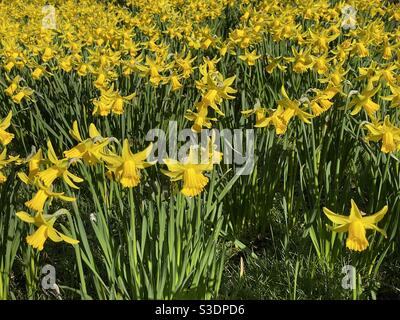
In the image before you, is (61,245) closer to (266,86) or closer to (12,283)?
(12,283)

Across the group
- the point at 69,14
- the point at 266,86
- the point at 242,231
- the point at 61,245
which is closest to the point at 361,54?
the point at 266,86

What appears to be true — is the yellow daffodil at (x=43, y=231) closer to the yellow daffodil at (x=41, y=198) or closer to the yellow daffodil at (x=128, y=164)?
the yellow daffodil at (x=41, y=198)

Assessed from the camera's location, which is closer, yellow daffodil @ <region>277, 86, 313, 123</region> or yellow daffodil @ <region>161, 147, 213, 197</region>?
yellow daffodil @ <region>161, 147, 213, 197</region>

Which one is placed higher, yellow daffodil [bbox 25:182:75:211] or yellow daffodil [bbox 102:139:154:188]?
yellow daffodil [bbox 102:139:154:188]

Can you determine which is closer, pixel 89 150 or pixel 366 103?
pixel 89 150

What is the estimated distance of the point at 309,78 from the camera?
323cm

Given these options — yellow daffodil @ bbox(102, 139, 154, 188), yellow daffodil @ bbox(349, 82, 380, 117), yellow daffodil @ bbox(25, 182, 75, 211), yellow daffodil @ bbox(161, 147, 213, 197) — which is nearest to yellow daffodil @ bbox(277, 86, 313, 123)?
yellow daffodil @ bbox(349, 82, 380, 117)
